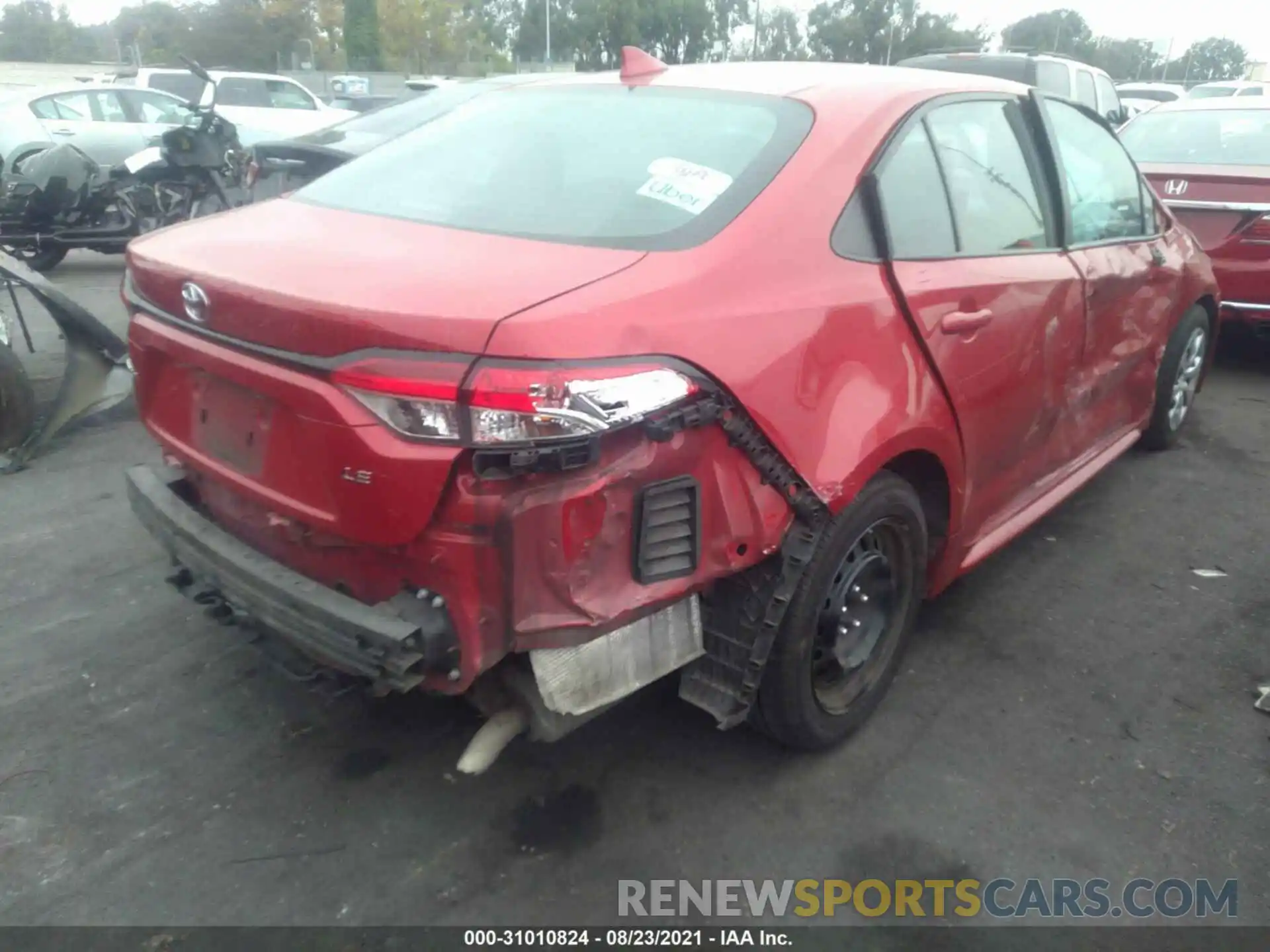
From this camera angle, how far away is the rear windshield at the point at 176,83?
615 inches

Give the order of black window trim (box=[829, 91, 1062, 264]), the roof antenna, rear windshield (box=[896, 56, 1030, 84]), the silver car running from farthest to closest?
the silver car
rear windshield (box=[896, 56, 1030, 84])
the roof antenna
black window trim (box=[829, 91, 1062, 264])

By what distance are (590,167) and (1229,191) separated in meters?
5.06

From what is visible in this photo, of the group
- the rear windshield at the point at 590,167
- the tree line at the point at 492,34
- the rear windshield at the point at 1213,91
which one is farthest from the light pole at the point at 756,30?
the rear windshield at the point at 590,167

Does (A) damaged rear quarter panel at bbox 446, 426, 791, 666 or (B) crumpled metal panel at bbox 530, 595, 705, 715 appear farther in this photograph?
(B) crumpled metal panel at bbox 530, 595, 705, 715

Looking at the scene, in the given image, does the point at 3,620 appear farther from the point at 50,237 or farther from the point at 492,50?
the point at 492,50

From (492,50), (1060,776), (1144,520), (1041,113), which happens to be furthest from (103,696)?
(492,50)

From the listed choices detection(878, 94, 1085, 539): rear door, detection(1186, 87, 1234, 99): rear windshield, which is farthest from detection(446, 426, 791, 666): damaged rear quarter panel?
detection(1186, 87, 1234, 99): rear windshield

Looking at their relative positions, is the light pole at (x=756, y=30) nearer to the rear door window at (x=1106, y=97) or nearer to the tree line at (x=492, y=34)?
the tree line at (x=492, y=34)

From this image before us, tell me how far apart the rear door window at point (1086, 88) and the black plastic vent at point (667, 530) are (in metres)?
11.5

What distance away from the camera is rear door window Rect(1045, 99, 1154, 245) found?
3.56m

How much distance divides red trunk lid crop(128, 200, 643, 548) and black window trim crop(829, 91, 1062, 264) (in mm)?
731

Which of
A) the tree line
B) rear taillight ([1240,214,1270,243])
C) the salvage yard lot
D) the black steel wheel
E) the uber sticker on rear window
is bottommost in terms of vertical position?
the salvage yard lot

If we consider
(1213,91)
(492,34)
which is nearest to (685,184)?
(1213,91)

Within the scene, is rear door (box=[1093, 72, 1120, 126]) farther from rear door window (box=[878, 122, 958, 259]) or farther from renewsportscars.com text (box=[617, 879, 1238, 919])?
renewsportscars.com text (box=[617, 879, 1238, 919])
